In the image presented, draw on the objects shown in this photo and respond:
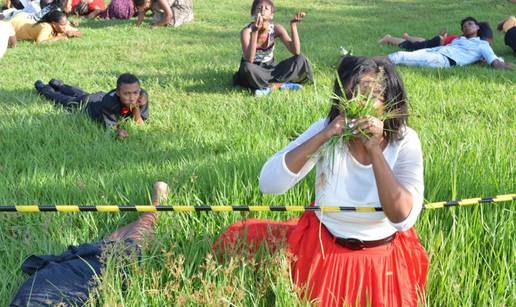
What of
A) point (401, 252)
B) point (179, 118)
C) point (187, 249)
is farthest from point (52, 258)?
point (179, 118)

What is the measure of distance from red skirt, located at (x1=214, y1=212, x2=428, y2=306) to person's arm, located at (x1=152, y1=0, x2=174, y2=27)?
27.1ft

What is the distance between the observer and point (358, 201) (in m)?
2.25

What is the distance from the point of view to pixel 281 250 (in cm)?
223

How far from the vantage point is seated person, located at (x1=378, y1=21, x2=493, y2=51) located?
25.3 ft

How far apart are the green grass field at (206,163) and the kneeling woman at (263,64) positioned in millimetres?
221

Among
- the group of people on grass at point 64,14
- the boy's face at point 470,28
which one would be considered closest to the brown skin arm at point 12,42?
the group of people on grass at point 64,14

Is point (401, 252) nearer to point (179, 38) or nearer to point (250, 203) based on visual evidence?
point (250, 203)

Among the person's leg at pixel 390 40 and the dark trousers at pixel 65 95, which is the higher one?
the person's leg at pixel 390 40

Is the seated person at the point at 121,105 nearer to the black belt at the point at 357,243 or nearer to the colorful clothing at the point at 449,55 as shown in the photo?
Answer: the black belt at the point at 357,243

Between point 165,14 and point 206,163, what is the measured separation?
23.6ft

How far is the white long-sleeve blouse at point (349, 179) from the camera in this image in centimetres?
216

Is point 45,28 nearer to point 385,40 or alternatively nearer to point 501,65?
point 385,40

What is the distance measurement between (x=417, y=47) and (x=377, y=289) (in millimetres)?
6385

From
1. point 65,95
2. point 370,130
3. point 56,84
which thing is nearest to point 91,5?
point 56,84
